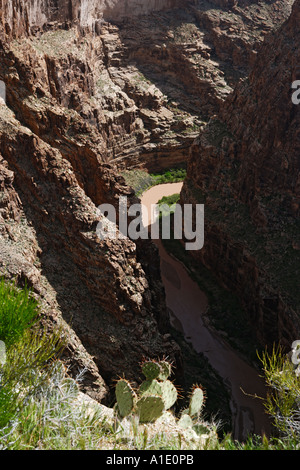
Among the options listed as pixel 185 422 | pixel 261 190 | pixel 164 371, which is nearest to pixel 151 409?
pixel 185 422

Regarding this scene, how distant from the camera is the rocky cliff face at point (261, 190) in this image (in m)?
39.3

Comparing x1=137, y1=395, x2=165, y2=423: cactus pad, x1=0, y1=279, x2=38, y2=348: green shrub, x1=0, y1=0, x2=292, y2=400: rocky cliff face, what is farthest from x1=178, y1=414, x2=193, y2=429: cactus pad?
x1=0, y1=0, x2=292, y2=400: rocky cliff face

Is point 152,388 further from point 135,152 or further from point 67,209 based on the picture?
point 135,152

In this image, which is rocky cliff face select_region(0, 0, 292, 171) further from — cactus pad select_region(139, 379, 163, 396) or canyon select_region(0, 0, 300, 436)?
cactus pad select_region(139, 379, 163, 396)

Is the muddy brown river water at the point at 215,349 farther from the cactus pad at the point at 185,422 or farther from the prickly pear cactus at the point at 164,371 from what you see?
the cactus pad at the point at 185,422

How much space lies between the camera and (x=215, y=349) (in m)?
39.7

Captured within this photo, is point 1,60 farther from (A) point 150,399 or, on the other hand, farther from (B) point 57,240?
(A) point 150,399

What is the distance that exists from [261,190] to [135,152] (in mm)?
27568

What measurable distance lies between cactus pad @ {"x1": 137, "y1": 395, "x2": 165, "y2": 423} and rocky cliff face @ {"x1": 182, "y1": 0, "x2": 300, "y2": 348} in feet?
72.3

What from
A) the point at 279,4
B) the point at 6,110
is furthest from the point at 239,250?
the point at 279,4

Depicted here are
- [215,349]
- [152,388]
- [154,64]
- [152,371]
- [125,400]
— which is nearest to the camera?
[125,400]

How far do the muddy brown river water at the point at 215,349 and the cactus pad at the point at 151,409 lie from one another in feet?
48.5

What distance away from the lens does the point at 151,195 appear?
63.1m

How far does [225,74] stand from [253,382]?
172 ft
